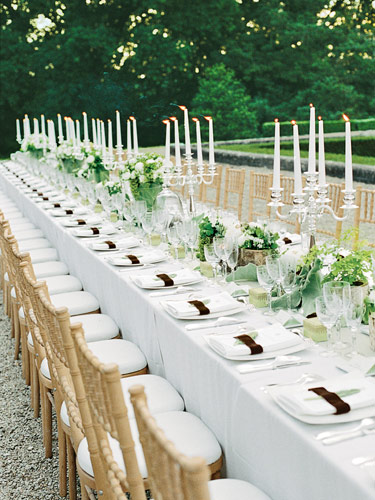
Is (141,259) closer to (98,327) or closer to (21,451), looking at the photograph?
(98,327)

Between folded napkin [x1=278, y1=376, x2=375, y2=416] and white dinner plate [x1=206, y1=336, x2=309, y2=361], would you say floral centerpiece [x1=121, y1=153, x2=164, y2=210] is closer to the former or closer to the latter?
white dinner plate [x1=206, y1=336, x2=309, y2=361]

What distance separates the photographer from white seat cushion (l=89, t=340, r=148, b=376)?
2617mm

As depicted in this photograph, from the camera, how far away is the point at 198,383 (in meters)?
2.09

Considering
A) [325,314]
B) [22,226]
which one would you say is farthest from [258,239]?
[22,226]

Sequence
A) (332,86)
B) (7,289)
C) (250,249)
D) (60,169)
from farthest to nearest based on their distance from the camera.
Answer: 1. (332,86)
2. (60,169)
3. (7,289)
4. (250,249)

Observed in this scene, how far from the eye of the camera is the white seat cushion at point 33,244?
4.95 m

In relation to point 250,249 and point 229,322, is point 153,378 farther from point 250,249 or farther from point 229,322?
point 250,249

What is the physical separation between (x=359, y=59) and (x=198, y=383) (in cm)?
2458

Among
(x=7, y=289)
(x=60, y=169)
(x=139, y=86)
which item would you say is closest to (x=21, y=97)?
(x=139, y=86)

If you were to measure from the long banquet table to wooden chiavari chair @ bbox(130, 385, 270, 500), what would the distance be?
17.8 inches

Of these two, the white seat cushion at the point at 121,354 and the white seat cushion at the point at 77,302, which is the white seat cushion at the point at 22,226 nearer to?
the white seat cushion at the point at 77,302

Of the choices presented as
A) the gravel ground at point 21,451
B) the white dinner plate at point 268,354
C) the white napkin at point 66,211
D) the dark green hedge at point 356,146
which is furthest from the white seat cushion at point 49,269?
the dark green hedge at point 356,146

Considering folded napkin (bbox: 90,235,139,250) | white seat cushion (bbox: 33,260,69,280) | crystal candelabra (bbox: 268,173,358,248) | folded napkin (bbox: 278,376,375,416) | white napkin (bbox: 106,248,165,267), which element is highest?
crystal candelabra (bbox: 268,173,358,248)

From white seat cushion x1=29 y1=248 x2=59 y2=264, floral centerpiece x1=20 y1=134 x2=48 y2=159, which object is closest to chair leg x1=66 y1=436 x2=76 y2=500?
white seat cushion x1=29 y1=248 x2=59 y2=264
